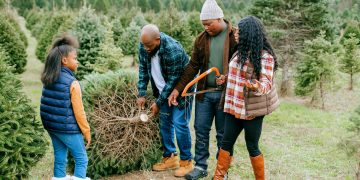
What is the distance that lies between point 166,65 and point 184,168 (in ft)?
4.36

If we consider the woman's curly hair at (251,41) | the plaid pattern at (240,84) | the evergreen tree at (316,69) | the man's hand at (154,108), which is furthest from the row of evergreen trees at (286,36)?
the woman's curly hair at (251,41)

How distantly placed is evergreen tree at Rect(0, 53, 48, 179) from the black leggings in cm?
186

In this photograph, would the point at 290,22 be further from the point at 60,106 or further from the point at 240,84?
the point at 60,106

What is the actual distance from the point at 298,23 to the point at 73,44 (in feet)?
29.8

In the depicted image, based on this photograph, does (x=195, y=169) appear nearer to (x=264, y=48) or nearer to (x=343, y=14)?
(x=264, y=48)

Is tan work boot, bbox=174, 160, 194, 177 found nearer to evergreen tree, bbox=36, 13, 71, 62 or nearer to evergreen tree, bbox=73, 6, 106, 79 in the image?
evergreen tree, bbox=73, 6, 106, 79

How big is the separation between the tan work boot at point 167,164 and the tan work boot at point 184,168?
0.14m

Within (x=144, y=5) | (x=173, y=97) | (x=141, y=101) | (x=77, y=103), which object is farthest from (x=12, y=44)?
(x=144, y=5)

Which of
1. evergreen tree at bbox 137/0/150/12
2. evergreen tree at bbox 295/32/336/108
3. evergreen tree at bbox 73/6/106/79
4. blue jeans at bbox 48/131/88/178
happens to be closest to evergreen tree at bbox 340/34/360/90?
evergreen tree at bbox 295/32/336/108

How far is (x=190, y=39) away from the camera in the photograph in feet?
46.0

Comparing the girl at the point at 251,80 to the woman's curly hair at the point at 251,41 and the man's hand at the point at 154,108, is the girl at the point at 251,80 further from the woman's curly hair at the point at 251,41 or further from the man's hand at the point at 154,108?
the man's hand at the point at 154,108

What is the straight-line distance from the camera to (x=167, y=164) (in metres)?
5.18

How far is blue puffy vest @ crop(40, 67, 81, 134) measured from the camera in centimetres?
375

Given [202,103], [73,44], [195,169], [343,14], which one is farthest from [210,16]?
[343,14]
